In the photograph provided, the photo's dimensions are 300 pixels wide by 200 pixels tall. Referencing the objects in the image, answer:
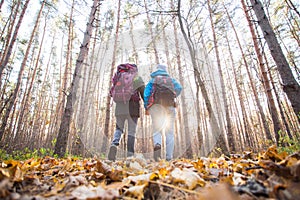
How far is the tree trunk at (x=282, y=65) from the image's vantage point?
7.58ft

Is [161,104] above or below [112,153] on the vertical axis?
above

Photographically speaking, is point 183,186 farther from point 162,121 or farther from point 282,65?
point 282,65

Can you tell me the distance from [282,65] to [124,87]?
2448 mm

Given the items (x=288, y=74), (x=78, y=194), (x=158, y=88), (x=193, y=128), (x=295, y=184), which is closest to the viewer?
(x=295, y=184)

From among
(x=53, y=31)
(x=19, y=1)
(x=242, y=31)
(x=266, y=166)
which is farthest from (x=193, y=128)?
(x=53, y=31)

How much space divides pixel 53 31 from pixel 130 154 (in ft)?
56.8

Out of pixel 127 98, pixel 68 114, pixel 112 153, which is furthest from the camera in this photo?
pixel 68 114

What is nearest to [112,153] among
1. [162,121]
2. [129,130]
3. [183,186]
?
[129,130]

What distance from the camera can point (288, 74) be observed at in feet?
7.91

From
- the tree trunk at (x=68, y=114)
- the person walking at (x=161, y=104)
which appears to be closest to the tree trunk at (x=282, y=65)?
the person walking at (x=161, y=104)

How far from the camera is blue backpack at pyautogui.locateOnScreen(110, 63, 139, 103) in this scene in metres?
2.93

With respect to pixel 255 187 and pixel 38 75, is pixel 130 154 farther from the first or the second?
pixel 38 75

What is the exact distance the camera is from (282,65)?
2.49 metres

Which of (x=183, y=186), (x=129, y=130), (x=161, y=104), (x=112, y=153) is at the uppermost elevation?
(x=161, y=104)
